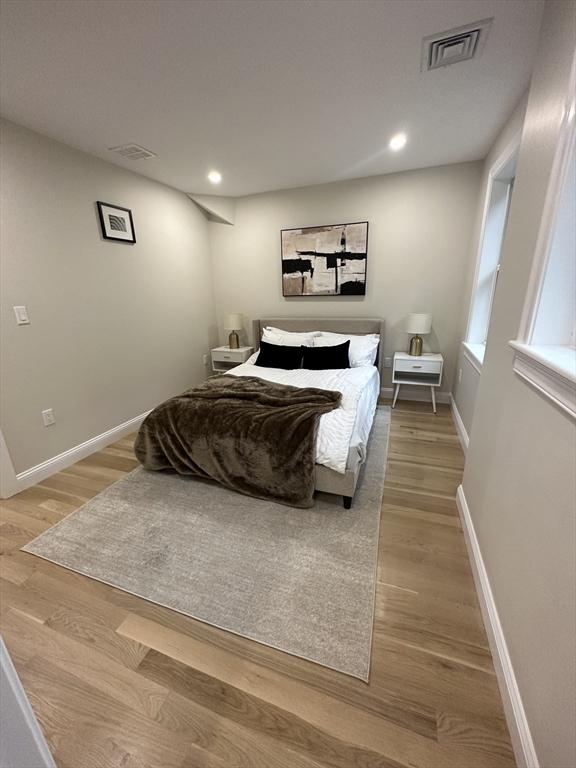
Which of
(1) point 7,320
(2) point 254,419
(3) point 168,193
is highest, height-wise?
(3) point 168,193

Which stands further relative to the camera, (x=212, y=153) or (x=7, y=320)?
(x=212, y=153)

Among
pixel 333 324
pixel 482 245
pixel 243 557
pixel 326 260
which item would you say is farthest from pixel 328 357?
pixel 243 557

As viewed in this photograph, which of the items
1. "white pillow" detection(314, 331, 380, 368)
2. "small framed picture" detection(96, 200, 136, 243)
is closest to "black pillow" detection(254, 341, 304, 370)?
"white pillow" detection(314, 331, 380, 368)

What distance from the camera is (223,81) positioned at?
1.70 m

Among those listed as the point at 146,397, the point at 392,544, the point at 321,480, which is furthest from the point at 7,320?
the point at 392,544

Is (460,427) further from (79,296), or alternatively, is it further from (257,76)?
(79,296)

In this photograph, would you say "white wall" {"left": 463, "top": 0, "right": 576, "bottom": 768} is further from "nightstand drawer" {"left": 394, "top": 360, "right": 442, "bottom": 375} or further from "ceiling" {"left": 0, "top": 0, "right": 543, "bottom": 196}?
"nightstand drawer" {"left": 394, "top": 360, "right": 442, "bottom": 375}

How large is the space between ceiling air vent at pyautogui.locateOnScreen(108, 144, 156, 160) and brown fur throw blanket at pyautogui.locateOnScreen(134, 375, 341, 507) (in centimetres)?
201

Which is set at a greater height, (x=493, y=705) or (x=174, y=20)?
(x=174, y=20)

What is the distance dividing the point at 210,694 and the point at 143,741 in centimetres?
23

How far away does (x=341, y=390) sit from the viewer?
98.7 inches

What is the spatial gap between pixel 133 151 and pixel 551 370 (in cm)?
319

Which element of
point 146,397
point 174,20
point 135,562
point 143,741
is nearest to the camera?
point 143,741

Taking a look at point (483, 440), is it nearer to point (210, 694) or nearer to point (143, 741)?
point (210, 694)
